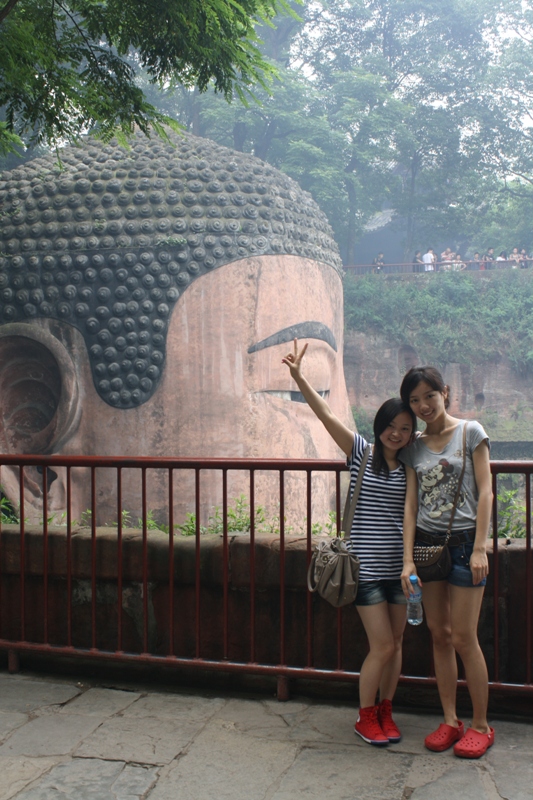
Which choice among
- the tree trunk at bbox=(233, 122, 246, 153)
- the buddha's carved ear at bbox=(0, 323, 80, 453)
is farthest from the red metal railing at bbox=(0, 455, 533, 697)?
the tree trunk at bbox=(233, 122, 246, 153)

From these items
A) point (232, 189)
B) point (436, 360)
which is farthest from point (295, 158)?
point (232, 189)

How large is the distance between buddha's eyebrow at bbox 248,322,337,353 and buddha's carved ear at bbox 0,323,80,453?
1.97 m

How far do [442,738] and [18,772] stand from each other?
143 centimetres

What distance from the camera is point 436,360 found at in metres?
20.6

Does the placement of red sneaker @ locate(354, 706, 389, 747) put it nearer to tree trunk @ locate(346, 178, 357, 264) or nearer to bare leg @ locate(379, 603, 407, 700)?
bare leg @ locate(379, 603, 407, 700)

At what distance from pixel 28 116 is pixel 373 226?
918 inches


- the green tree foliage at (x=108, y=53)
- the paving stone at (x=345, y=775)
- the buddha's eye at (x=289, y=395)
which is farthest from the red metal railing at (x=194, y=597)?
the buddha's eye at (x=289, y=395)

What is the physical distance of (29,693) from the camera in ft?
11.0

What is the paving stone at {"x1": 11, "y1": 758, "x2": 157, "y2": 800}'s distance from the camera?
94.5 inches

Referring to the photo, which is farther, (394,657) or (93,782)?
(394,657)

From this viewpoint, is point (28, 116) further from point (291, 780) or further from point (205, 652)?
point (291, 780)

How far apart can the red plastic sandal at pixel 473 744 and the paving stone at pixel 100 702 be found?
1.33 metres

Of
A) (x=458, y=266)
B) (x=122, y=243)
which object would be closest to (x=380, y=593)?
(x=122, y=243)

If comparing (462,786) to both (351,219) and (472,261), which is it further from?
(351,219)
